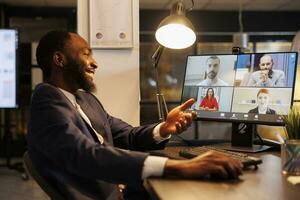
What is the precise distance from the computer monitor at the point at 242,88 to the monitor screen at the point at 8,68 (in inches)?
116

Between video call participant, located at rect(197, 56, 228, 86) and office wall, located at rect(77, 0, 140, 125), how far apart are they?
0.54m

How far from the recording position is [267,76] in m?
1.80

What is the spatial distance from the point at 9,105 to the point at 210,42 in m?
3.60

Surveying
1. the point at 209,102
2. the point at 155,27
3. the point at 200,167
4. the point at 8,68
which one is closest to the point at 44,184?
the point at 200,167

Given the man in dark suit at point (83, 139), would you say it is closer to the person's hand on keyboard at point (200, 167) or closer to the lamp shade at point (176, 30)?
the person's hand on keyboard at point (200, 167)

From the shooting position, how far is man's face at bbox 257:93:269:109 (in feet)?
5.86

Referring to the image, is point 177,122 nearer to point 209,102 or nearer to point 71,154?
point 209,102

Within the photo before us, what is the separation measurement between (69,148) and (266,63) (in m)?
1.02

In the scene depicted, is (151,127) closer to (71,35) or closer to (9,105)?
(71,35)

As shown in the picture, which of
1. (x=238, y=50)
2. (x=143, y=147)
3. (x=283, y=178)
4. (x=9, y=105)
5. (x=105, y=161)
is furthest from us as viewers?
(x=9, y=105)

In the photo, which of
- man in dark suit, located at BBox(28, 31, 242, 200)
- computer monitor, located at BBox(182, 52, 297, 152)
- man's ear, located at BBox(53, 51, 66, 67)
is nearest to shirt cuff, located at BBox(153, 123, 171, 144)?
man in dark suit, located at BBox(28, 31, 242, 200)

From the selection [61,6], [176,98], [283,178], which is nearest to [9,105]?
[61,6]

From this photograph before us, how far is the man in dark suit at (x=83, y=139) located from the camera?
1.19 meters

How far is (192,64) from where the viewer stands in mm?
2066
